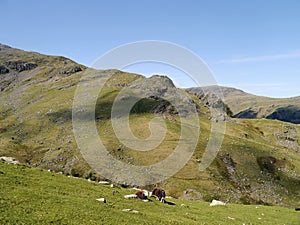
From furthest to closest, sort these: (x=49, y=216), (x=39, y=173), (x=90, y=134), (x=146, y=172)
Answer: (x=90, y=134), (x=146, y=172), (x=39, y=173), (x=49, y=216)

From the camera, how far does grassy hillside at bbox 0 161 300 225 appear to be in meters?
21.8

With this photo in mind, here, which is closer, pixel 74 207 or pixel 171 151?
pixel 74 207

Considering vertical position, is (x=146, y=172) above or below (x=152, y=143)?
below

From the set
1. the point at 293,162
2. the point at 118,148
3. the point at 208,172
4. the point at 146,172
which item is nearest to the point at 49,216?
the point at 146,172

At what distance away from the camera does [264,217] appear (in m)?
38.1

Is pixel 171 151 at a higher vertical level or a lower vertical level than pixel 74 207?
lower

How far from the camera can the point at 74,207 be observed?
2491 centimetres

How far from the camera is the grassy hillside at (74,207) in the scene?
71.6 feet

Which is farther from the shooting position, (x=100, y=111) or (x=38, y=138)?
(x=100, y=111)

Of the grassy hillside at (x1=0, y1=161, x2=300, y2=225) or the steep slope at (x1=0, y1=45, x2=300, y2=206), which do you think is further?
the steep slope at (x1=0, y1=45, x2=300, y2=206)

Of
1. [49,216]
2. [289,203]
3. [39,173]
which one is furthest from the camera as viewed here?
[289,203]

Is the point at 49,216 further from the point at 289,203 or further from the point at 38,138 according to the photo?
the point at 38,138

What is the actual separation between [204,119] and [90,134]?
2981 inches

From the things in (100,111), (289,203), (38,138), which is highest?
(100,111)
